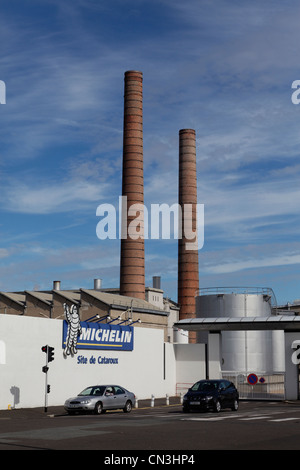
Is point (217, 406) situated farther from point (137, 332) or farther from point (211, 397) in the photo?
point (137, 332)

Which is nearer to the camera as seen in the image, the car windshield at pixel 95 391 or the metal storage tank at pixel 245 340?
the car windshield at pixel 95 391

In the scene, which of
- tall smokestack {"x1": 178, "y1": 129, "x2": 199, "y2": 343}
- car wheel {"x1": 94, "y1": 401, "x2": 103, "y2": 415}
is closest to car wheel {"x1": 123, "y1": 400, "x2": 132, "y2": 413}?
car wheel {"x1": 94, "y1": 401, "x2": 103, "y2": 415}

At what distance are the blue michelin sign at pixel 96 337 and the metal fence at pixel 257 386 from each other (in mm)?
8547

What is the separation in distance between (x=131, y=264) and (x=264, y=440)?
54712 millimetres

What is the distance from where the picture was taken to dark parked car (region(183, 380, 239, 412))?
102ft

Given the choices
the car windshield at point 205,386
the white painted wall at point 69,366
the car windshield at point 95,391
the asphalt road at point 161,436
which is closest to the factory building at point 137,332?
the white painted wall at point 69,366

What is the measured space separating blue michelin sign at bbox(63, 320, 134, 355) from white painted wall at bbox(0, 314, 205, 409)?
1.34 ft

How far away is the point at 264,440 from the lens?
17938mm

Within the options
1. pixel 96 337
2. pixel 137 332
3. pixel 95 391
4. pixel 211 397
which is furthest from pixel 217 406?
pixel 137 332

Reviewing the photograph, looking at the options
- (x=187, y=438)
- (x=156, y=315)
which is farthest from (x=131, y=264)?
(x=187, y=438)

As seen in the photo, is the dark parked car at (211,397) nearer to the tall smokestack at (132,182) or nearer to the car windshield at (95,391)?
the car windshield at (95,391)

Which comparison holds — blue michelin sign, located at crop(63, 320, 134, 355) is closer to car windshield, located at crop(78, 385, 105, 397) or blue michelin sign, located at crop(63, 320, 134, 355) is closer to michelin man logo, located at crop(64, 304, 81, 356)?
michelin man logo, located at crop(64, 304, 81, 356)

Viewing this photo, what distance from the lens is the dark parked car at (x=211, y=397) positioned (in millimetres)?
31078
